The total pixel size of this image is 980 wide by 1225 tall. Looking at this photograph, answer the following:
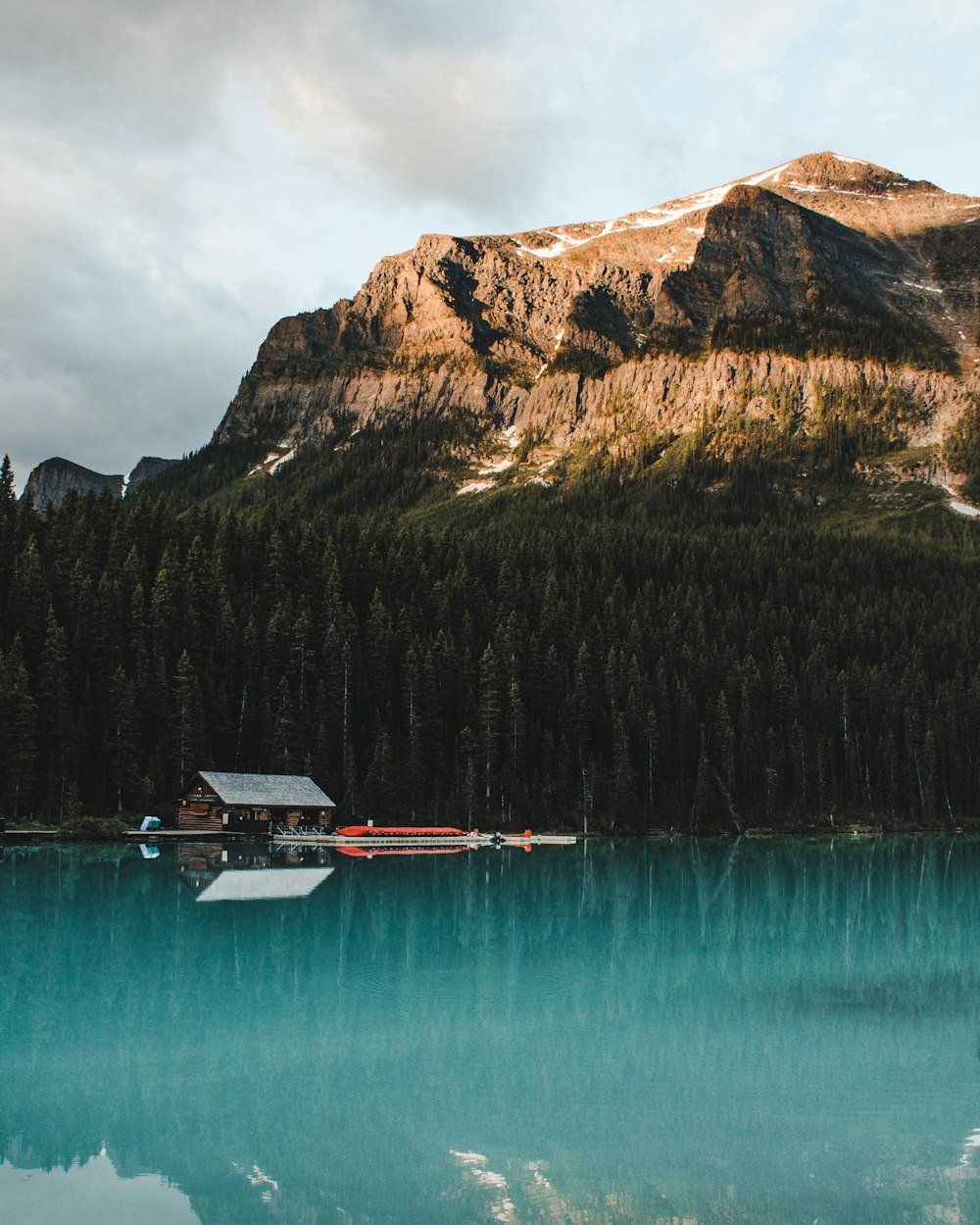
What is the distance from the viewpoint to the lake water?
15164mm

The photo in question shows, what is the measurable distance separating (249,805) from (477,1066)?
5764 centimetres

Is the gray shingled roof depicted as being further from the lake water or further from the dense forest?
the lake water

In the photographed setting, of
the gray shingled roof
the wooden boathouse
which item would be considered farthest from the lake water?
the wooden boathouse

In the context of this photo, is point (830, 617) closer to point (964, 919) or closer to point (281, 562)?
point (281, 562)

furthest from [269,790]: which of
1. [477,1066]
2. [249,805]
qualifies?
[477,1066]

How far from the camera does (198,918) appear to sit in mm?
38719

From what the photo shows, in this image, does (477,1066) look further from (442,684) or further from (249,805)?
(442,684)

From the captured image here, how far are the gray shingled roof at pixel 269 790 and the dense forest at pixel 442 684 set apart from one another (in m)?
4.48

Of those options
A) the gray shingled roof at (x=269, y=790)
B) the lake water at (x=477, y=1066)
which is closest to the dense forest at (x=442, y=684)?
the gray shingled roof at (x=269, y=790)

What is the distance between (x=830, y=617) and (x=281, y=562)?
69.9 meters

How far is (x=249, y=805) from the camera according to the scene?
7569 cm

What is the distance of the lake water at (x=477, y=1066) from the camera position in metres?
15.2

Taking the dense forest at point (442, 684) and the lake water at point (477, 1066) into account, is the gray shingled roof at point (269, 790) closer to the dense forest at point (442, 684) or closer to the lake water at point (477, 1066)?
the dense forest at point (442, 684)

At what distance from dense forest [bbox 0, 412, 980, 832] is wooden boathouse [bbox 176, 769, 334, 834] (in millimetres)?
4256
